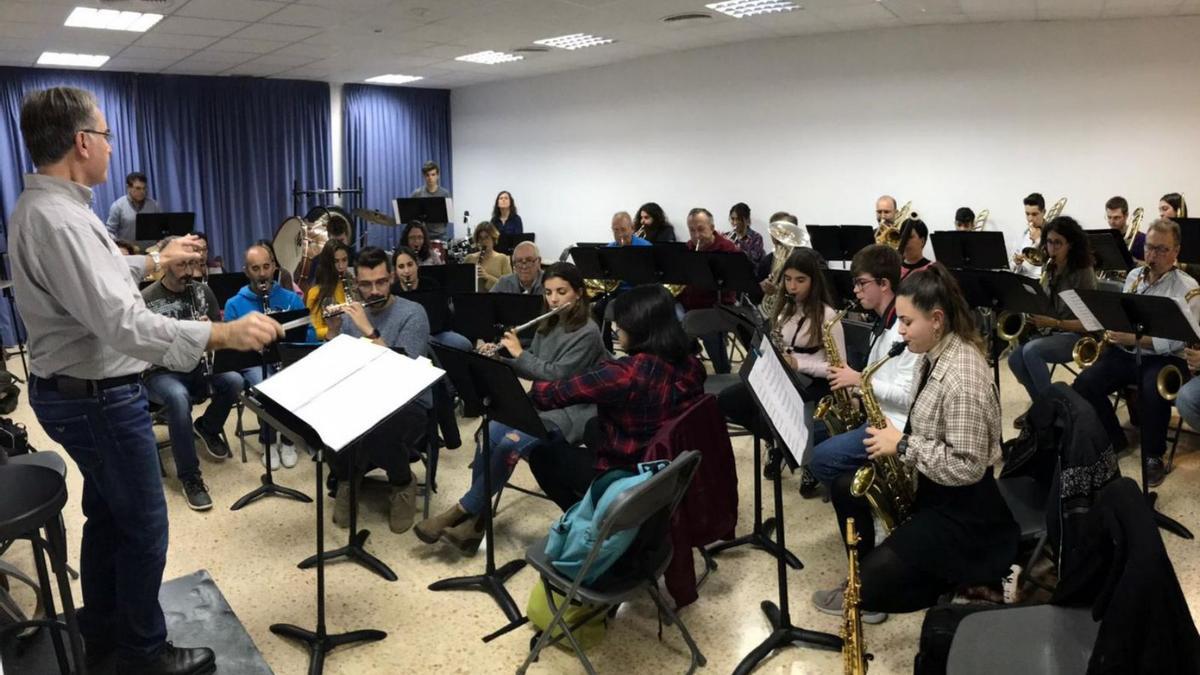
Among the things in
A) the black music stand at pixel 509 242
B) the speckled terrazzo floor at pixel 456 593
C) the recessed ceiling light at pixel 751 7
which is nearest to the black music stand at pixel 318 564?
the speckled terrazzo floor at pixel 456 593

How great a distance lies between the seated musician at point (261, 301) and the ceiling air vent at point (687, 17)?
4664 millimetres

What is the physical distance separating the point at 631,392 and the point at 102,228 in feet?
5.80

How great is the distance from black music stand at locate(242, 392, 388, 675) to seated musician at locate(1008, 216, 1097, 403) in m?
4.14

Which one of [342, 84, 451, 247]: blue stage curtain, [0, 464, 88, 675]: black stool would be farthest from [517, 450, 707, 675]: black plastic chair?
[342, 84, 451, 247]: blue stage curtain

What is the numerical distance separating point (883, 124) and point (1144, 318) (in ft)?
17.7

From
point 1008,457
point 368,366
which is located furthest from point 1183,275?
point 368,366

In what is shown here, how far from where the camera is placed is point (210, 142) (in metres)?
10.9

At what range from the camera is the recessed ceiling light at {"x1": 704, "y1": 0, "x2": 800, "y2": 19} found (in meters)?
7.37

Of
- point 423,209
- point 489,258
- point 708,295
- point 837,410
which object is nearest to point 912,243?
point 708,295

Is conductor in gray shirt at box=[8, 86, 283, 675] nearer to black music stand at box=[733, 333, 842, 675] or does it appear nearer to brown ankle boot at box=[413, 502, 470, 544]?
brown ankle boot at box=[413, 502, 470, 544]

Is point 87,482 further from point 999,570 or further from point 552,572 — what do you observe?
point 999,570

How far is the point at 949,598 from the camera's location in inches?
119

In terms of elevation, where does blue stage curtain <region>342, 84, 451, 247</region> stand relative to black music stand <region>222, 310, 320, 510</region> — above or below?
above

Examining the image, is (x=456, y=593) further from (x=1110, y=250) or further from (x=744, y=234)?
(x=744, y=234)
